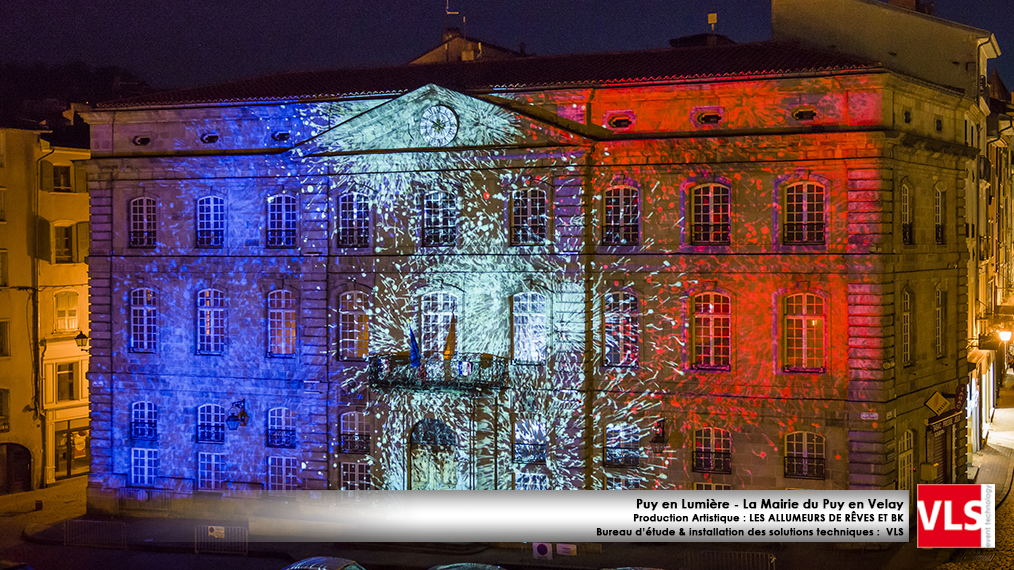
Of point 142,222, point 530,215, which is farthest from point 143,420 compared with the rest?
point 530,215

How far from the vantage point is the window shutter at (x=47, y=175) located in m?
40.4

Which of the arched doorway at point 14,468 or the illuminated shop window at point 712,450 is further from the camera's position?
the arched doorway at point 14,468

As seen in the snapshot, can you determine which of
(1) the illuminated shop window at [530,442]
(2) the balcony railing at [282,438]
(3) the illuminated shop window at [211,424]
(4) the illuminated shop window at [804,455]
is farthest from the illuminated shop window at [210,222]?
(4) the illuminated shop window at [804,455]

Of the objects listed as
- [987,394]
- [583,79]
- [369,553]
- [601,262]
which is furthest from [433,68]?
[987,394]

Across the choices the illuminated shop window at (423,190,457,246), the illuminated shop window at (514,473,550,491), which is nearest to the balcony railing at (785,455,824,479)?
the illuminated shop window at (514,473,550,491)

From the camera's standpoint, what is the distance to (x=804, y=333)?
30234mm

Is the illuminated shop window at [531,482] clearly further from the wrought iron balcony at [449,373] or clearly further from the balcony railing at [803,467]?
the balcony railing at [803,467]

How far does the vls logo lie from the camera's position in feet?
95.2

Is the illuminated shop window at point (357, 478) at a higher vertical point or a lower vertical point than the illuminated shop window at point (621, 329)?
lower

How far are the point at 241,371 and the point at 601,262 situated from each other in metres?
11.7

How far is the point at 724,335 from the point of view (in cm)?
3103

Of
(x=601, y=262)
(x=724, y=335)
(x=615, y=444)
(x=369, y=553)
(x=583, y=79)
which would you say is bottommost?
(x=369, y=553)

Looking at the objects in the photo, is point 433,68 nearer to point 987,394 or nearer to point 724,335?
point 724,335

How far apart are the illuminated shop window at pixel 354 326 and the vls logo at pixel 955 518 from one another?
16300 millimetres
